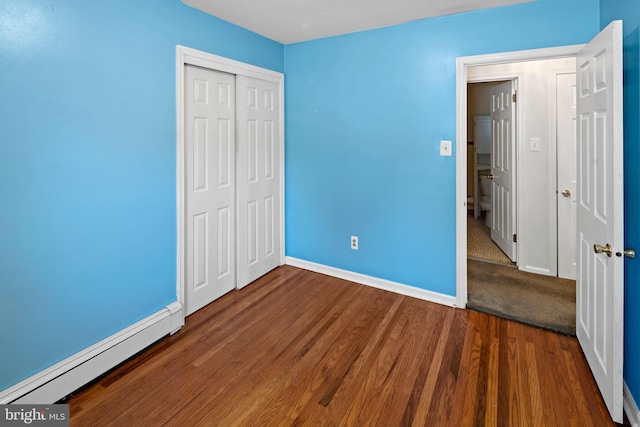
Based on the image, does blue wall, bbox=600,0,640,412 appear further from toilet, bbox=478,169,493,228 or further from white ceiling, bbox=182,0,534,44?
toilet, bbox=478,169,493,228

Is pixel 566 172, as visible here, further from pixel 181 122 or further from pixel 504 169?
pixel 181 122

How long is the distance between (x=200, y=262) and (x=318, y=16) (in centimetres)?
228

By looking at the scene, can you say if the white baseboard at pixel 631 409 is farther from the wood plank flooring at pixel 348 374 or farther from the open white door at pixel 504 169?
the open white door at pixel 504 169

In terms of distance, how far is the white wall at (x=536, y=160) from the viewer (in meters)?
3.34

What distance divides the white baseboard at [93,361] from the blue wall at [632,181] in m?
2.76

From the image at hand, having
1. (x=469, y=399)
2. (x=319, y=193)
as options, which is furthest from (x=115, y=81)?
(x=469, y=399)

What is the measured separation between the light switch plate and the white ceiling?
3.33ft

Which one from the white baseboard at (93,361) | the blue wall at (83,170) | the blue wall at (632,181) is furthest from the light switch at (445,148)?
the white baseboard at (93,361)

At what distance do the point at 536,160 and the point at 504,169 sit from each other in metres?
0.54

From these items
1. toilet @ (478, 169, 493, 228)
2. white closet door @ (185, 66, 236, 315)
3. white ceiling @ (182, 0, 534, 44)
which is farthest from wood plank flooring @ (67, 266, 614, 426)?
toilet @ (478, 169, 493, 228)

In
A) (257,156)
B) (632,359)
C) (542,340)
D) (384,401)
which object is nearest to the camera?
(632,359)

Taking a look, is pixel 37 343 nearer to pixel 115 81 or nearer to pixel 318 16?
pixel 115 81

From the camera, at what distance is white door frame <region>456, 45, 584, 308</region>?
8.25 ft

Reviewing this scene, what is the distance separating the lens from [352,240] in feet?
11.3
